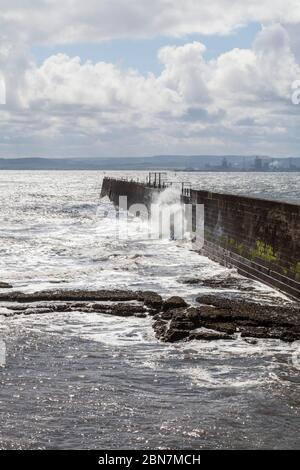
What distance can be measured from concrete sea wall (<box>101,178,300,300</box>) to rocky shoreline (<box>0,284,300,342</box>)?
5.18 feet

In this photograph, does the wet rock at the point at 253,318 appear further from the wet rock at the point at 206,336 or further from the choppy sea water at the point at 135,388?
the choppy sea water at the point at 135,388

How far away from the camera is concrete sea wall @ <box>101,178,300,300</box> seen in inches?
718

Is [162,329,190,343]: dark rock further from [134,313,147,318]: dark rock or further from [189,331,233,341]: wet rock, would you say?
[134,313,147,318]: dark rock

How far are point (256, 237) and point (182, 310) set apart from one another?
22.2 feet

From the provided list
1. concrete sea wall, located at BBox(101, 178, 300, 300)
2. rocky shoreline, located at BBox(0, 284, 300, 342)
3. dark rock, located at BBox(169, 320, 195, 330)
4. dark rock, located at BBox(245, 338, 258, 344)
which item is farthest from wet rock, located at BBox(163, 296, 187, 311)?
concrete sea wall, located at BBox(101, 178, 300, 300)

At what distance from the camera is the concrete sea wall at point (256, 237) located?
18.2 m

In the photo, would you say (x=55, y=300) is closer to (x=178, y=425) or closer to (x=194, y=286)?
(x=194, y=286)

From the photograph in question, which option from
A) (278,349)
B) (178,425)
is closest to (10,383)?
(178,425)

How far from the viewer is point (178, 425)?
9.03m

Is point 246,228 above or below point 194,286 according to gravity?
above

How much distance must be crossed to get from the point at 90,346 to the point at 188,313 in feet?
9.49

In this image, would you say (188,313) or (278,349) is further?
(188,313)

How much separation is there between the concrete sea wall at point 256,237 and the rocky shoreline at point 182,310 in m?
1.58
